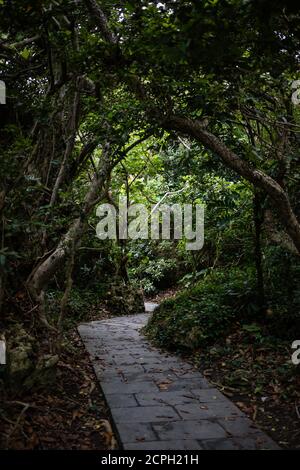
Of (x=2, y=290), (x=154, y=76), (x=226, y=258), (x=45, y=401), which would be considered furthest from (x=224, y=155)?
(x=226, y=258)

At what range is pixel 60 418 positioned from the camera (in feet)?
12.3

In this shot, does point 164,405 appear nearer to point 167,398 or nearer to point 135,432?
point 167,398

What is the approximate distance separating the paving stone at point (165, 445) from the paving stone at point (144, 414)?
1.47ft

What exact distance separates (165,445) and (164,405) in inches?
34.9

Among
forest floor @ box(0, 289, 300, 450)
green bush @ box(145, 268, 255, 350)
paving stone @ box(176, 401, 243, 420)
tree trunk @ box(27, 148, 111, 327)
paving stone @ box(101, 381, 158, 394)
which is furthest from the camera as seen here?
green bush @ box(145, 268, 255, 350)

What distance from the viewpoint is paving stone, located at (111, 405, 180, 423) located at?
3658 millimetres

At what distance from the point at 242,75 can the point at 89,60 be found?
1.68 metres

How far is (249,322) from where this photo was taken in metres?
6.07

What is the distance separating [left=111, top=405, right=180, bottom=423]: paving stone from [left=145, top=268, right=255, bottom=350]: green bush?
6.59 ft

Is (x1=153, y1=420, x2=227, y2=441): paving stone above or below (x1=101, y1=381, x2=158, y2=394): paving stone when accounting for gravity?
above

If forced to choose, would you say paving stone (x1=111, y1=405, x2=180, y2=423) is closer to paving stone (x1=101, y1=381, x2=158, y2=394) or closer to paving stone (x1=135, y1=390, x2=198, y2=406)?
paving stone (x1=135, y1=390, x2=198, y2=406)

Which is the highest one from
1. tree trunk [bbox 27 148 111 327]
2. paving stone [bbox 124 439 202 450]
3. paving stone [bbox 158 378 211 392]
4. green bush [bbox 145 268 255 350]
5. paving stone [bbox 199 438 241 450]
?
tree trunk [bbox 27 148 111 327]

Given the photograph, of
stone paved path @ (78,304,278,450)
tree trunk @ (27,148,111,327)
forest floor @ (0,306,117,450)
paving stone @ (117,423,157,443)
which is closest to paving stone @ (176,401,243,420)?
stone paved path @ (78,304,278,450)


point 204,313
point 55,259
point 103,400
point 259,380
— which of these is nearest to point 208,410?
point 259,380
